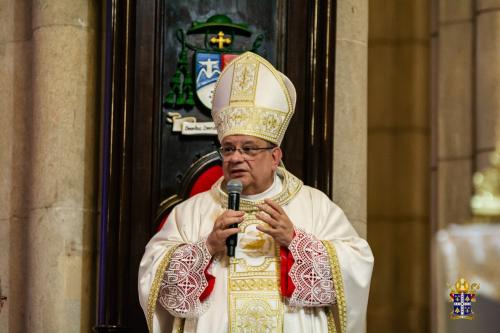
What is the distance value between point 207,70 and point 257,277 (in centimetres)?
177

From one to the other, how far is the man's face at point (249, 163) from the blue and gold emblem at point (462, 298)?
7.91 feet

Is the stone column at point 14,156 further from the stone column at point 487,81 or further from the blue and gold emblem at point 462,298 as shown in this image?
the stone column at point 487,81

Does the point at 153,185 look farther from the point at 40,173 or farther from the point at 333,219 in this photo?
the point at 333,219

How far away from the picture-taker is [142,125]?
10055 millimetres

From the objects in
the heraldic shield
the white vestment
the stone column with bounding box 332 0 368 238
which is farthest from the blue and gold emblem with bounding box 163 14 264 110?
the white vestment

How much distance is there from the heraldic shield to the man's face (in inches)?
55.0

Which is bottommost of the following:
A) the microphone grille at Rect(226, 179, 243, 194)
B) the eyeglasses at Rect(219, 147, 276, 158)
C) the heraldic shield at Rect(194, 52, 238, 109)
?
the microphone grille at Rect(226, 179, 243, 194)

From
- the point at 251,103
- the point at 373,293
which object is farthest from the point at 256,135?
the point at 373,293

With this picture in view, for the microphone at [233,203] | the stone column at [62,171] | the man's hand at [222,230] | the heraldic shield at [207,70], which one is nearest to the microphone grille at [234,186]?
the microphone at [233,203]

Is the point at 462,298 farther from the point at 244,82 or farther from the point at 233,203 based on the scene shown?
the point at 233,203

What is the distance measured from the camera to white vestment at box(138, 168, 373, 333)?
851 centimetres

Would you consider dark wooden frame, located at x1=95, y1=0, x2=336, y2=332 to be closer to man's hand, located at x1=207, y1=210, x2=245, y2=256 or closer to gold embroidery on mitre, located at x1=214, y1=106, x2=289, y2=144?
gold embroidery on mitre, located at x1=214, y1=106, x2=289, y2=144

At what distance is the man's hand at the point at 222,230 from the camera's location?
8234 millimetres

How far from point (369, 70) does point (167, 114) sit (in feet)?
7.21
